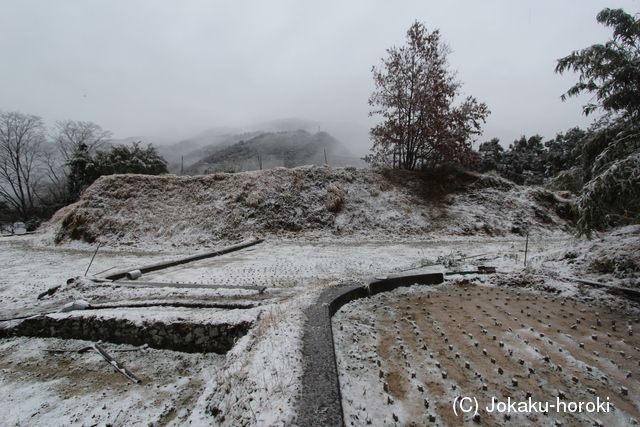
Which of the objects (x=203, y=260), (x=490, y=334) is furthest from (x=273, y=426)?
(x=203, y=260)

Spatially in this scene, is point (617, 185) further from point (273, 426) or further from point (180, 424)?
point (180, 424)

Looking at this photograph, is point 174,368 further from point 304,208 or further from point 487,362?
point 304,208

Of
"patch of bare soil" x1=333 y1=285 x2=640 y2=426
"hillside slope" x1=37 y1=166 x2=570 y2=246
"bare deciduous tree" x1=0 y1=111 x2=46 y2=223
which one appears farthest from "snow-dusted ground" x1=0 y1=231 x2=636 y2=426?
"bare deciduous tree" x1=0 y1=111 x2=46 y2=223

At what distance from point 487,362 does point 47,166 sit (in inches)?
1384

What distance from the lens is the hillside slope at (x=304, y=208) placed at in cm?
1138

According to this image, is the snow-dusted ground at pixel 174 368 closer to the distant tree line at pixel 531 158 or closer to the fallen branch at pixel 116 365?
the fallen branch at pixel 116 365

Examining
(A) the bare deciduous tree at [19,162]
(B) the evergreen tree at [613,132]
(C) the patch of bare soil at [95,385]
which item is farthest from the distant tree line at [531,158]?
(A) the bare deciduous tree at [19,162]

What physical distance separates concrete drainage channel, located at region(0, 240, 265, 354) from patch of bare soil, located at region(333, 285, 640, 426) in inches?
47.2

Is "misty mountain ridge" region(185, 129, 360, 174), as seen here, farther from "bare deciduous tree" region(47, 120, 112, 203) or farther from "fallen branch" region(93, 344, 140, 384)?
"fallen branch" region(93, 344, 140, 384)

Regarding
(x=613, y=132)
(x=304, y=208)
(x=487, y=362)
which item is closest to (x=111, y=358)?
(x=487, y=362)

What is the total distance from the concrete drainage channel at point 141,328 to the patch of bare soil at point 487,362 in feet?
3.93

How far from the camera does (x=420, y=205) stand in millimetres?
12867

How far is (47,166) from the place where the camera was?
81.4ft

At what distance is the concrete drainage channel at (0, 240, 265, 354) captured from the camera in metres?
2.87
